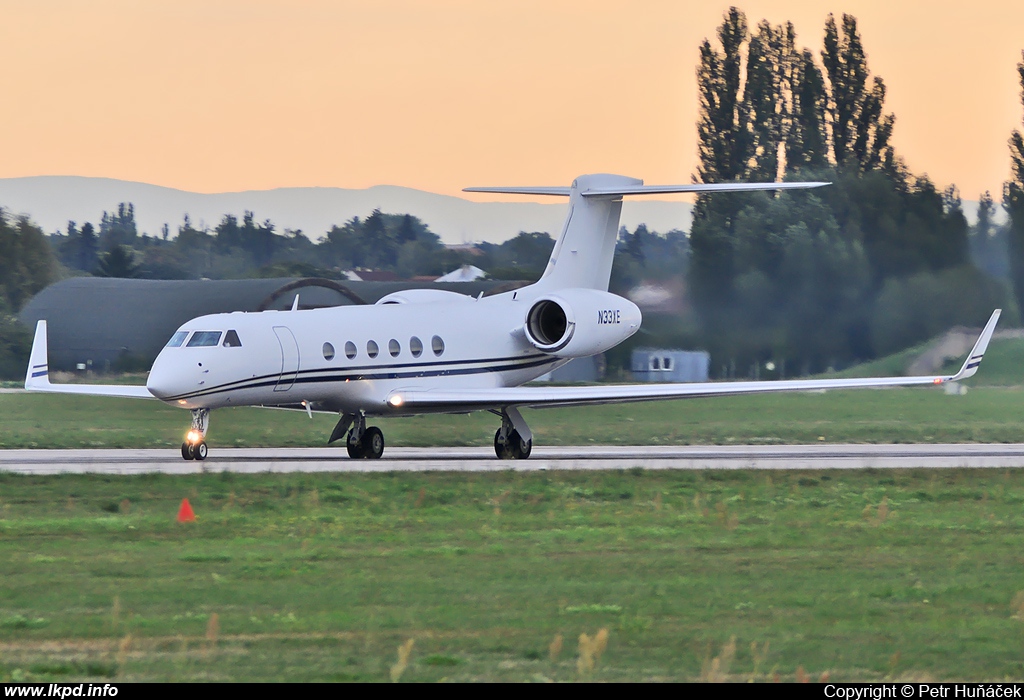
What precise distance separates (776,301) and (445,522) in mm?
27232

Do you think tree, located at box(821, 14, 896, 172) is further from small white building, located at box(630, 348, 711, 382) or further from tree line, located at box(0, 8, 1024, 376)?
small white building, located at box(630, 348, 711, 382)

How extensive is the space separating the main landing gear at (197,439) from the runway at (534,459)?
242 mm

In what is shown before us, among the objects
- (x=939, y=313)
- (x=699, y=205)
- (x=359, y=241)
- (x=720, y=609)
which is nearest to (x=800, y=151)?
(x=699, y=205)

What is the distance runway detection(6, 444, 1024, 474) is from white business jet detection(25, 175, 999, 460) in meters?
1.01

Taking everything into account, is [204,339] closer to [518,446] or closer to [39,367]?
[39,367]

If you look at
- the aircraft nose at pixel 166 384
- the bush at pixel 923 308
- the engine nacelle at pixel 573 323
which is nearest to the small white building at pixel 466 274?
the bush at pixel 923 308

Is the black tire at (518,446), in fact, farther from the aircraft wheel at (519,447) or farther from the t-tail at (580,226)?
the t-tail at (580,226)

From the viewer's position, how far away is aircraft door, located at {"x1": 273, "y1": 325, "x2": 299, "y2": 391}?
79.9ft

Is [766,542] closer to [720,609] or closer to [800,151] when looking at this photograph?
[720,609]

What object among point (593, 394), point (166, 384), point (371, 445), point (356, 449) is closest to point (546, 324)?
point (593, 394)

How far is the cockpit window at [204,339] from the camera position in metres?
23.8

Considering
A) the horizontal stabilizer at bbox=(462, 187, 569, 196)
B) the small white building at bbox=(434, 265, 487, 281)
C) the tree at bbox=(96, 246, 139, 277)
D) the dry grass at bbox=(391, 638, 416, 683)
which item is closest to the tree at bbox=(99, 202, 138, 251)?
the tree at bbox=(96, 246, 139, 277)

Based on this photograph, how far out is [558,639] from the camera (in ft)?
31.6

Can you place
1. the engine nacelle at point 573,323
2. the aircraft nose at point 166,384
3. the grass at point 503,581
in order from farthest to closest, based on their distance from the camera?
the engine nacelle at point 573,323, the aircraft nose at point 166,384, the grass at point 503,581
